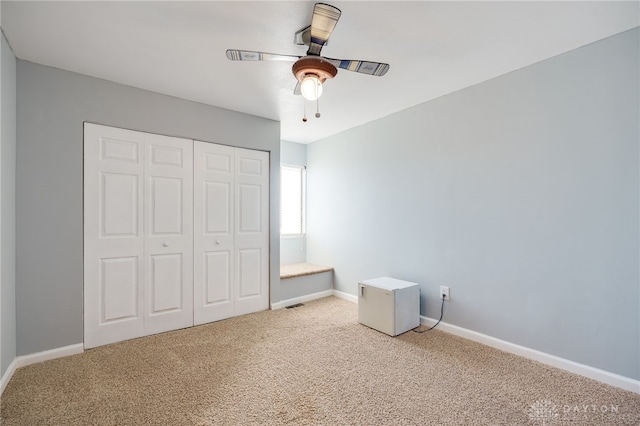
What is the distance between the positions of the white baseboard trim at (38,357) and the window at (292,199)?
8.97ft

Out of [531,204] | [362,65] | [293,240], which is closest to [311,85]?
[362,65]

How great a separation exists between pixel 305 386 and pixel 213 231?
191cm

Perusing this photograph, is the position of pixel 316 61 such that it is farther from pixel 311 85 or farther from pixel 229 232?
pixel 229 232

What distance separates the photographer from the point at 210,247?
3.23 m

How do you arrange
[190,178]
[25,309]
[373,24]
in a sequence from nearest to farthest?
1. [373,24]
2. [25,309]
3. [190,178]

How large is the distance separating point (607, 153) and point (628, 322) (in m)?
1.14

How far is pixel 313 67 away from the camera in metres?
1.84

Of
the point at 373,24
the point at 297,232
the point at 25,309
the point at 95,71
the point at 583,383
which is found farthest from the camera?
the point at 297,232

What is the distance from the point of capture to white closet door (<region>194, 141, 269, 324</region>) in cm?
317

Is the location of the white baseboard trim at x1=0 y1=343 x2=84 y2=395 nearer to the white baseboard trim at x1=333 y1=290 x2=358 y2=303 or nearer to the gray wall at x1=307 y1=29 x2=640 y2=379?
the white baseboard trim at x1=333 y1=290 x2=358 y2=303

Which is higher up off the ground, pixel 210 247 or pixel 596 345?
pixel 210 247

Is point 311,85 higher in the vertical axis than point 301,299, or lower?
higher

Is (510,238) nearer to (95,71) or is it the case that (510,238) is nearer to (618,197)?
(618,197)

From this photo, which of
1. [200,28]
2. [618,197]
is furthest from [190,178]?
[618,197]
